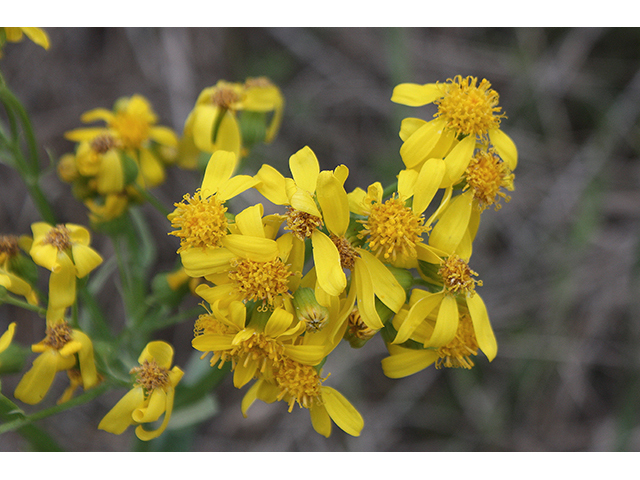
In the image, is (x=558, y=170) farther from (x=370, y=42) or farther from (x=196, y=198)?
(x=196, y=198)

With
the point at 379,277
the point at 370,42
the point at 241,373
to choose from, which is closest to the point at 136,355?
the point at 241,373

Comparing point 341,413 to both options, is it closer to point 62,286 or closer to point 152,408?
point 152,408

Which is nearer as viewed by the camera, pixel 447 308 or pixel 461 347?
pixel 447 308

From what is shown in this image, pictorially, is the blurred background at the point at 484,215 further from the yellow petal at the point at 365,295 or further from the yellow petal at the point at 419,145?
the yellow petal at the point at 365,295

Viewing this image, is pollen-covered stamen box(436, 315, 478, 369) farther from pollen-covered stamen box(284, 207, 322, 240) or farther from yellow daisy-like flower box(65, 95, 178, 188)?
yellow daisy-like flower box(65, 95, 178, 188)

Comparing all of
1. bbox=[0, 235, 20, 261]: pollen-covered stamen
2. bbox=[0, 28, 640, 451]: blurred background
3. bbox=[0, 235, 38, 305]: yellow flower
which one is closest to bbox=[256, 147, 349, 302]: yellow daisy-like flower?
bbox=[0, 235, 38, 305]: yellow flower

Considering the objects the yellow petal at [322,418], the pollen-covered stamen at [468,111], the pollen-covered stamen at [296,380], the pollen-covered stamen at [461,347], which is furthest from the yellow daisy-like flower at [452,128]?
the yellow petal at [322,418]

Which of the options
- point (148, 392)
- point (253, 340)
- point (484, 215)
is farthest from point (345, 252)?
point (484, 215)
